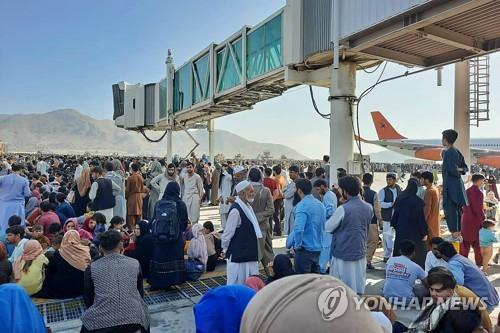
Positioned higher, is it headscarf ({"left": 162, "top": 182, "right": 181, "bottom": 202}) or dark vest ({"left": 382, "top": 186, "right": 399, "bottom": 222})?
headscarf ({"left": 162, "top": 182, "right": 181, "bottom": 202})

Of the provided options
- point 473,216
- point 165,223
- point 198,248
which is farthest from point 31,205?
point 473,216

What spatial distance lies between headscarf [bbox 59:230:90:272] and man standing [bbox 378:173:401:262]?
16.8ft

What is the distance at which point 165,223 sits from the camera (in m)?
5.18

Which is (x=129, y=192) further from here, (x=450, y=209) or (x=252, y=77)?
(x=450, y=209)

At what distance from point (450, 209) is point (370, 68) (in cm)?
391

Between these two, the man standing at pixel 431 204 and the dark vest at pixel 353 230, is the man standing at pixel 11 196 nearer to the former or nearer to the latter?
the dark vest at pixel 353 230

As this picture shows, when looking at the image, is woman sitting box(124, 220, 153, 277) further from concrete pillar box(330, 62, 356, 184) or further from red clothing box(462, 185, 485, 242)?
red clothing box(462, 185, 485, 242)

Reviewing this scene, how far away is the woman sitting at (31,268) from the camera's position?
15.9 ft

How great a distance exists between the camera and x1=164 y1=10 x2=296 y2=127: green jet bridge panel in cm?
916

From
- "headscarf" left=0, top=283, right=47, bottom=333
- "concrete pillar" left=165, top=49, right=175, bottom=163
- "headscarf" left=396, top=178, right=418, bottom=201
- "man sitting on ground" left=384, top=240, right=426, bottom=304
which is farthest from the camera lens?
"concrete pillar" left=165, top=49, right=175, bottom=163

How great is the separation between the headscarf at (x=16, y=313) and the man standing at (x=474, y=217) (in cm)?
609

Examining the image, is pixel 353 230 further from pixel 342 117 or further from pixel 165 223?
pixel 342 117

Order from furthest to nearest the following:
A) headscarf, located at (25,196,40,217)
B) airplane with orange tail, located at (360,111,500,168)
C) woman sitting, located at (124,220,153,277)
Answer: airplane with orange tail, located at (360,111,500,168) < headscarf, located at (25,196,40,217) < woman sitting, located at (124,220,153,277)

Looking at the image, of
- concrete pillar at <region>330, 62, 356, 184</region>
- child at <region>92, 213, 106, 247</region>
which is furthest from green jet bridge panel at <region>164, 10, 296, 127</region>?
child at <region>92, 213, 106, 247</region>
